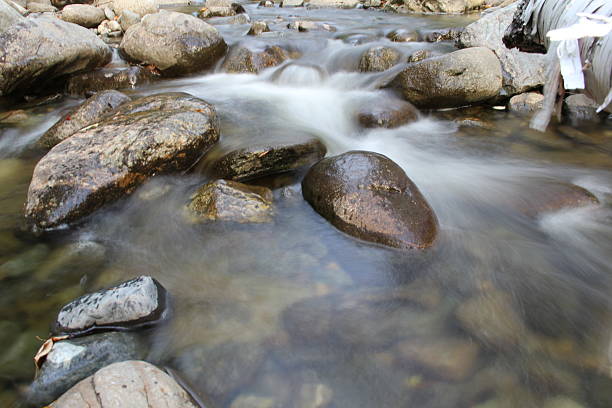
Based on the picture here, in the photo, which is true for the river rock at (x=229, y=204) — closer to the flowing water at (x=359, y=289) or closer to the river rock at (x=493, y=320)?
the flowing water at (x=359, y=289)

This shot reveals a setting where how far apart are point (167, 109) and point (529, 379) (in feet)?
14.1

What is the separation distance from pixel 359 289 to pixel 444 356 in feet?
2.55

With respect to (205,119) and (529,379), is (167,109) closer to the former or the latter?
(205,119)

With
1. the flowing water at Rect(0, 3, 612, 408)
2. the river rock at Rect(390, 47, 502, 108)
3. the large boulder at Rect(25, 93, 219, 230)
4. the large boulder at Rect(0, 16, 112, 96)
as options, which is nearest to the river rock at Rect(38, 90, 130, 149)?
the flowing water at Rect(0, 3, 612, 408)

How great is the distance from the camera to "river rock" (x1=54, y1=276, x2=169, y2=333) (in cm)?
248

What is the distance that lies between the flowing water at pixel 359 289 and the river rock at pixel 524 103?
4.78 feet

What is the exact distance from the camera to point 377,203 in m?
3.39

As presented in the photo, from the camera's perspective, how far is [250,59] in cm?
799

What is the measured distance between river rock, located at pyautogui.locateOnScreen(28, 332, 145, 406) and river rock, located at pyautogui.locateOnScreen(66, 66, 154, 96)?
6001 mm

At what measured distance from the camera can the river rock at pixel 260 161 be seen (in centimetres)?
421

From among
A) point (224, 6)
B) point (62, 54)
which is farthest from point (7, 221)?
point (224, 6)

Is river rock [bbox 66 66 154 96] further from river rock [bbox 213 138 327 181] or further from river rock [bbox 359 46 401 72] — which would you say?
river rock [bbox 359 46 401 72]

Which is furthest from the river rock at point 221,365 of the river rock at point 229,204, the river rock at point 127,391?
the river rock at point 229,204

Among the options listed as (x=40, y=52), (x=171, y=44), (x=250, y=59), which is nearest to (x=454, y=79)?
(x=250, y=59)
